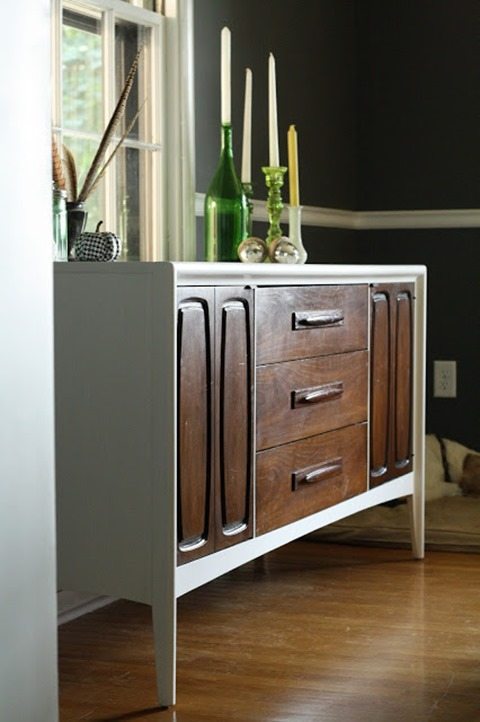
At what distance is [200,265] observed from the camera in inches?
95.4

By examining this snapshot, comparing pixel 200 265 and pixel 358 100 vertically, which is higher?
pixel 358 100

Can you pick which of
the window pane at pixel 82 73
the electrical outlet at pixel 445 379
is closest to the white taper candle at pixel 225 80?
the window pane at pixel 82 73

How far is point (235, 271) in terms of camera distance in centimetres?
255

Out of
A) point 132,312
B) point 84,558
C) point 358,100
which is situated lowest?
point 84,558

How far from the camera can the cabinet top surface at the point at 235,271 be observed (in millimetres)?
2373

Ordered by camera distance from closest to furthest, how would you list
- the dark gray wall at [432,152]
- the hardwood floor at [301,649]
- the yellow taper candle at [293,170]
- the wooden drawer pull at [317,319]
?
the hardwood floor at [301,649]
the wooden drawer pull at [317,319]
the yellow taper candle at [293,170]
the dark gray wall at [432,152]

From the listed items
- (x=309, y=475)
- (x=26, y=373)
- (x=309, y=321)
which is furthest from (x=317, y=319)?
(x=26, y=373)

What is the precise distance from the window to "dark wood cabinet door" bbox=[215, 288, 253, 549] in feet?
2.12

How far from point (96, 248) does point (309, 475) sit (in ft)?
2.29

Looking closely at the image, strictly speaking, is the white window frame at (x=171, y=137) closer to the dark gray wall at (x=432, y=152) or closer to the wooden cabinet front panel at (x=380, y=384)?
the wooden cabinet front panel at (x=380, y=384)

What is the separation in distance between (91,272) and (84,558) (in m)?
0.54

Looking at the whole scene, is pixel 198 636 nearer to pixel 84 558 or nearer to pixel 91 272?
pixel 84 558

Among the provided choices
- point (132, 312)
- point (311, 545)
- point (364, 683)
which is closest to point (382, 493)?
point (311, 545)

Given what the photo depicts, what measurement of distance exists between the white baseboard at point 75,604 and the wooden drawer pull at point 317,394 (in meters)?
0.64
